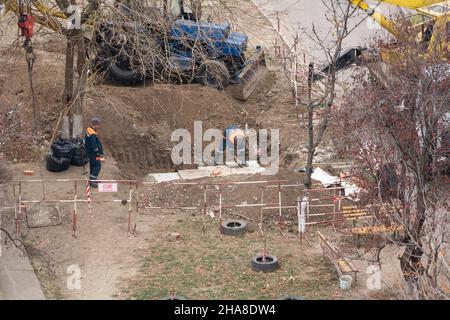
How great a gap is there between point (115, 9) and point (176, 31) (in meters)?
3.24

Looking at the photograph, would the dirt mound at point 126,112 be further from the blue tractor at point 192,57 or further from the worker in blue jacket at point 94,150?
the worker in blue jacket at point 94,150

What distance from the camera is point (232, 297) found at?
1314 cm

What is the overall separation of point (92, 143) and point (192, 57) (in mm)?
3302

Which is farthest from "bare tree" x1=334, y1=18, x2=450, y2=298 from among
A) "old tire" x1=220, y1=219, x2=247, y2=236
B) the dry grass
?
"old tire" x1=220, y1=219, x2=247, y2=236

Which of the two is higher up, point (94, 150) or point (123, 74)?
point (123, 74)

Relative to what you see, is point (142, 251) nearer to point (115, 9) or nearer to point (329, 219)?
point (329, 219)

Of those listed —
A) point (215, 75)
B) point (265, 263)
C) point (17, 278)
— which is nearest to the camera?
point (17, 278)

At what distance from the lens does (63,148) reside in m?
18.1

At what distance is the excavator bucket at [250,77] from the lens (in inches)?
870

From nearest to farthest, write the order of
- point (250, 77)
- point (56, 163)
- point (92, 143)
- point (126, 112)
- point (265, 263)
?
1. point (265, 263)
2. point (92, 143)
3. point (56, 163)
4. point (126, 112)
5. point (250, 77)

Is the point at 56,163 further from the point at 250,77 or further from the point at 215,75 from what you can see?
the point at 250,77

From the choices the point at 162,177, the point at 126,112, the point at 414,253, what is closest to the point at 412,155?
the point at 414,253

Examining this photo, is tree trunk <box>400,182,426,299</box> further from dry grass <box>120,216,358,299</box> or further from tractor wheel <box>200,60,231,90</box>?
tractor wheel <box>200,60,231,90</box>

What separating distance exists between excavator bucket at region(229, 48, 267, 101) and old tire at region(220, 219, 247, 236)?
6701 millimetres
